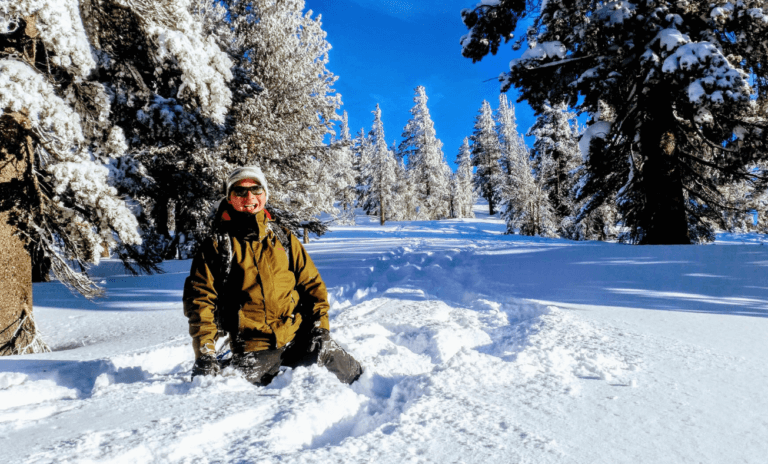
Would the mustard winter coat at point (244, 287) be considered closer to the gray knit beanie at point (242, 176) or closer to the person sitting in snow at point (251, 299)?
the person sitting in snow at point (251, 299)

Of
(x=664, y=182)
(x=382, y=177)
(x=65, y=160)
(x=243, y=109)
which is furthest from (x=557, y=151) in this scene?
(x=65, y=160)

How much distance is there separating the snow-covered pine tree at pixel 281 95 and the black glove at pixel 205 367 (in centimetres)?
757

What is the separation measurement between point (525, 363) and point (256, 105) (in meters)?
10.1

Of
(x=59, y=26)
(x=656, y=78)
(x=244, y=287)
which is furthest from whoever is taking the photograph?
(x=656, y=78)

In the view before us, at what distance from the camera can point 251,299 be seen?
2633 mm

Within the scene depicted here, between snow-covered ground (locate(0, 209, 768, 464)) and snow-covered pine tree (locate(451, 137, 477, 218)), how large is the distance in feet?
179

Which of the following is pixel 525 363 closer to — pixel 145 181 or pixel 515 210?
pixel 145 181

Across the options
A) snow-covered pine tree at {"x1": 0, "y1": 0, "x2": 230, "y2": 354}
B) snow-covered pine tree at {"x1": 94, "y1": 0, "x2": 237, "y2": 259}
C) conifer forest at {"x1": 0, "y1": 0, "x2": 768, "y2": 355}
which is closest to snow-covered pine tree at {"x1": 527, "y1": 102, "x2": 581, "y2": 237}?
conifer forest at {"x1": 0, "y1": 0, "x2": 768, "y2": 355}

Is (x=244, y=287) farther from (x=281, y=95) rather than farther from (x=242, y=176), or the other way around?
(x=281, y=95)

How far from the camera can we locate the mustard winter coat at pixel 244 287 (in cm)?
Answer: 257

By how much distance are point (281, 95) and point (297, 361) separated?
11.1 metres

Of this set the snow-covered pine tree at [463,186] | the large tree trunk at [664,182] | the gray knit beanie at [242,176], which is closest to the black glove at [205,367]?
the gray knit beanie at [242,176]

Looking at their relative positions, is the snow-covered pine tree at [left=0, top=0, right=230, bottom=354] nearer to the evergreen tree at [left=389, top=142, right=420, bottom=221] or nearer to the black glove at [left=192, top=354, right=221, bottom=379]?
the black glove at [left=192, top=354, right=221, bottom=379]

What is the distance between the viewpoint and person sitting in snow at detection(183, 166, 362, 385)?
100 inches
